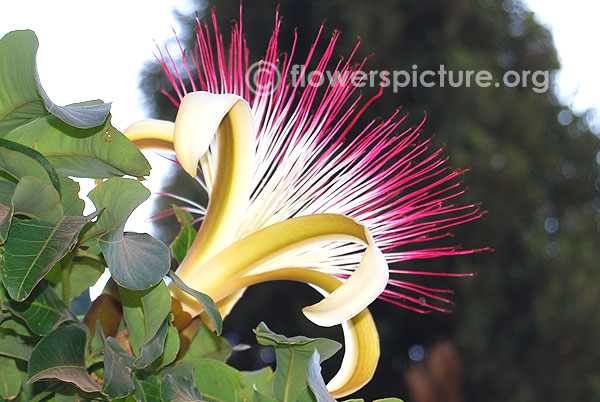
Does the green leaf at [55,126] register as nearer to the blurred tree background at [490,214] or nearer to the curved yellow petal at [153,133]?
the curved yellow petal at [153,133]

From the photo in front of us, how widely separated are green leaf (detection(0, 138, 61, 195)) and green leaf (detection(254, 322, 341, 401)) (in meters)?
0.11

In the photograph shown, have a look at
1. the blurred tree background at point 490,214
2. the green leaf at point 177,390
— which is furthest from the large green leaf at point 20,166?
the blurred tree background at point 490,214

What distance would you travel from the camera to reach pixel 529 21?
3590 millimetres

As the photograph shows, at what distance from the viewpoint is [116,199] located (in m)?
0.34

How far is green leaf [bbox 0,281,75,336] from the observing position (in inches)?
13.2

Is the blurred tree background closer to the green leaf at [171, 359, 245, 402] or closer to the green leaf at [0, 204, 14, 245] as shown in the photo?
the green leaf at [171, 359, 245, 402]

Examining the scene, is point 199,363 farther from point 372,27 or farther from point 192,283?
point 372,27

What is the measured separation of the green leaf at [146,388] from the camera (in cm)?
35

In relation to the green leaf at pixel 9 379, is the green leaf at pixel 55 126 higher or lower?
higher

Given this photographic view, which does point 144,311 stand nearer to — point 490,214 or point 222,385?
point 222,385

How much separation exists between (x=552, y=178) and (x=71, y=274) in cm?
321

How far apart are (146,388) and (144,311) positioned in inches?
1.4

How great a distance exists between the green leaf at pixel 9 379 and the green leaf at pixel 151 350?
73 mm

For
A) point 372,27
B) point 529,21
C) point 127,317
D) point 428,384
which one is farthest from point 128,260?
point 529,21
